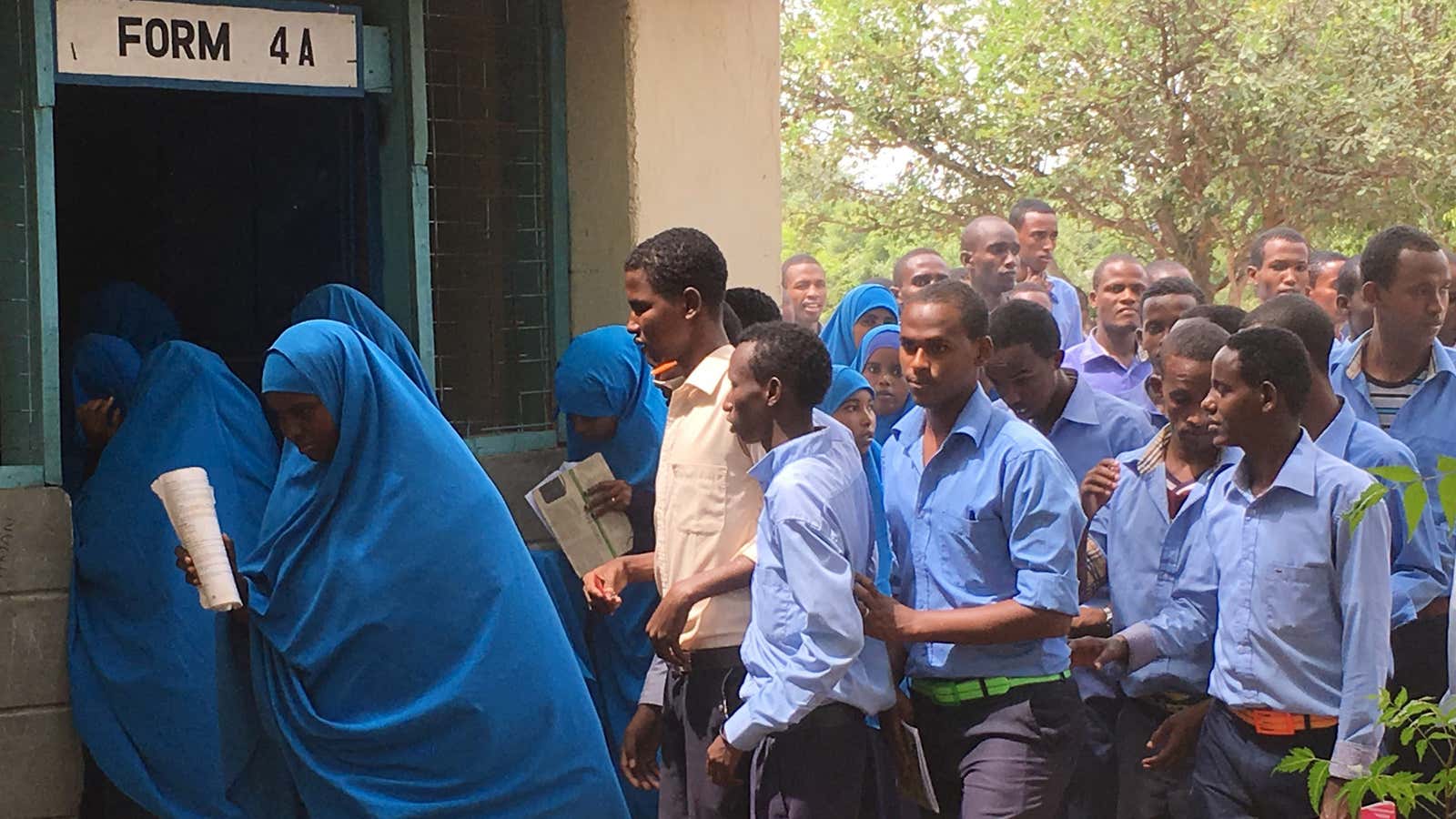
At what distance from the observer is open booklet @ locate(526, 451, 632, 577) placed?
16.8 feet

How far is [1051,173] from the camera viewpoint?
50.8 ft

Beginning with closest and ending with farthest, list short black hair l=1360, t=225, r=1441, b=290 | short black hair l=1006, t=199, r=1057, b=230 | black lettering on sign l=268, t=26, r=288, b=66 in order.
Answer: short black hair l=1360, t=225, r=1441, b=290 → black lettering on sign l=268, t=26, r=288, b=66 → short black hair l=1006, t=199, r=1057, b=230

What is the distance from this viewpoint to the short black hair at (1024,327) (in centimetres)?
499

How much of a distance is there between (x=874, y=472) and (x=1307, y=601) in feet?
3.77

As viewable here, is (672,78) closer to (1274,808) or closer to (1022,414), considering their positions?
(1022,414)

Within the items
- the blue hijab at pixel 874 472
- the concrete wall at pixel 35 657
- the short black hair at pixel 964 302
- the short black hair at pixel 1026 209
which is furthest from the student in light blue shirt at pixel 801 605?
the short black hair at pixel 1026 209

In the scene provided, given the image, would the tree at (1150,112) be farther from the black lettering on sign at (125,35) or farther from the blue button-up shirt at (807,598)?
the blue button-up shirt at (807,598)

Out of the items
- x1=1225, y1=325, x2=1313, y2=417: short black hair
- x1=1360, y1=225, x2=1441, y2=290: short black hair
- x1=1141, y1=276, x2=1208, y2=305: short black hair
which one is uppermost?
x1=1360, y1=225, x2=1441, y2=290: short black hair

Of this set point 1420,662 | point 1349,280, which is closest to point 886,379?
point 1349,280

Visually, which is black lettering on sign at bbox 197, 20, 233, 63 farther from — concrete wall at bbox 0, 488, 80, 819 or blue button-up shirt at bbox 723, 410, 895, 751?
blue button-up shirt at bbox 723, 410, 895, 751

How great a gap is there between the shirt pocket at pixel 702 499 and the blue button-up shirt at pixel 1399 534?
1.42 metres

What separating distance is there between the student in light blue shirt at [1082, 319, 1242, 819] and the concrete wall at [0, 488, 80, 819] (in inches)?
108

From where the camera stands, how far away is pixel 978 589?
386 centimetres

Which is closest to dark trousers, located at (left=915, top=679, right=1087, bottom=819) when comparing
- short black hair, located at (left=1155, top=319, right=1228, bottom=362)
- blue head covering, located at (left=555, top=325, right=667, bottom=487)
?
short black hair, located at (left=1155, top=319, right=1228, bottom=362)
